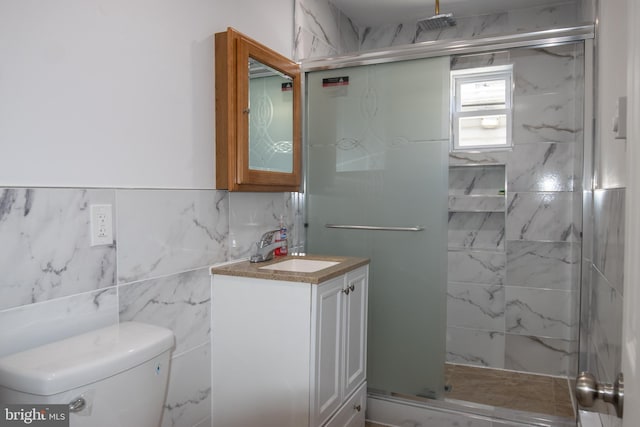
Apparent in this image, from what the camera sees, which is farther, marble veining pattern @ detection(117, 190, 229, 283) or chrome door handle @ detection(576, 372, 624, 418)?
marble veining pattern @ detection(117, 190, 229, 283)

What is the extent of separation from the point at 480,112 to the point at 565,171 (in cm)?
74

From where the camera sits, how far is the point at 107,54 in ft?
4.91

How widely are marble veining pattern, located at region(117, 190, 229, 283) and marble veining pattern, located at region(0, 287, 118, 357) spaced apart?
106 mm

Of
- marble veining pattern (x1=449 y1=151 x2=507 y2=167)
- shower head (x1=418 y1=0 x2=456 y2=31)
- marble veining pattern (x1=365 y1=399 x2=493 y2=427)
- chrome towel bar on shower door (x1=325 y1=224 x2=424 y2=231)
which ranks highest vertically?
shower head (x1=418 y1=0 x2=456 y2=31)

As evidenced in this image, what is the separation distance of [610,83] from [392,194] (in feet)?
3.83

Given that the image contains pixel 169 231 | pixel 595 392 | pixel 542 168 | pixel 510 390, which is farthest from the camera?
pixel 542 168

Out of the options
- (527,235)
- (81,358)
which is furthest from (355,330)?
(527,235)

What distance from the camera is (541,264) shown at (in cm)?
315

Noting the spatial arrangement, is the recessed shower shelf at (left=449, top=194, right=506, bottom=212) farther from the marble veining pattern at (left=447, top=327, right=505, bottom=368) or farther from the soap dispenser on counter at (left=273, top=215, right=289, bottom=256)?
the soap dispenser on counter at (left=273, top=215, right=289, bottom=256)

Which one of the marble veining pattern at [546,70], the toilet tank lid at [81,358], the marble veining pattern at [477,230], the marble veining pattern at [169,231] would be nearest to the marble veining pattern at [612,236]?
the toilet tank lid at [81,358]

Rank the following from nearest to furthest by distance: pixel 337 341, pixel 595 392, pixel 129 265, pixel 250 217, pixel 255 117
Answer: pixel 595 392 < pixel 129 265 < pixel 337 341 < pixel 255 117 < pixel 250 217

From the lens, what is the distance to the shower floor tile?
8.73 ft

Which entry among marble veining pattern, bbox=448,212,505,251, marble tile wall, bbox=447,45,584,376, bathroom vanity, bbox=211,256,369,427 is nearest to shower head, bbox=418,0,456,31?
marble tile wall, bbox=447,45,584,376

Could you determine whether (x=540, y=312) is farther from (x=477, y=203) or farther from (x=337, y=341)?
(x=337, y=341)
